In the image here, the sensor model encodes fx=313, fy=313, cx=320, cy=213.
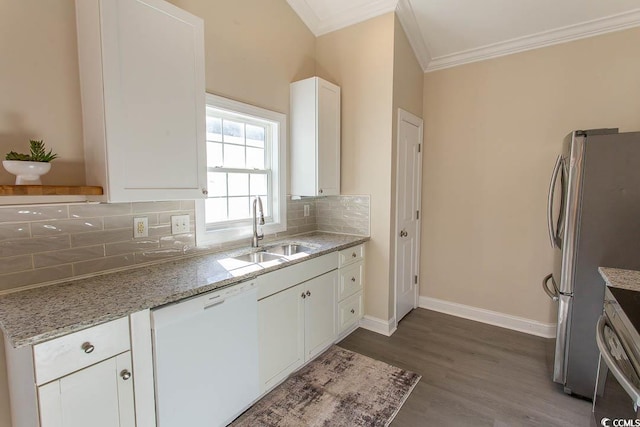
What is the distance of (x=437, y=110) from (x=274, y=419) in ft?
10.5

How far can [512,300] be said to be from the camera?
3.11 metres

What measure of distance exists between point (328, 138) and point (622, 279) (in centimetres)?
223

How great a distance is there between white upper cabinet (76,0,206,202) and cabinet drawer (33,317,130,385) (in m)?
0.60

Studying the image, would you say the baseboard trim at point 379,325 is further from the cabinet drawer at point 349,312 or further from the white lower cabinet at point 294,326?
the white lower cabinet at point 294,326

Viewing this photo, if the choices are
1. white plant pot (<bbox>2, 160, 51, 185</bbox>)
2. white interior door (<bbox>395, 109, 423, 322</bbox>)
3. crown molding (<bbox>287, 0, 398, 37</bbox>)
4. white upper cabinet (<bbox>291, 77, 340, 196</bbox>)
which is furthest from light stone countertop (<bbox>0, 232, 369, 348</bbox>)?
crown molding (<bbox>287, 0, 398, 37</bbox>)

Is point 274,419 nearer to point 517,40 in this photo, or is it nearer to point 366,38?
point 366,38

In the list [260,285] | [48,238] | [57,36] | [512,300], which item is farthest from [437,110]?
[48,238]

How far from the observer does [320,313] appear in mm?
2473

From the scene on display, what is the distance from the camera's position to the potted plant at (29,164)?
1299mm

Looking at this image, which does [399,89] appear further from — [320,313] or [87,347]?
[87,347]

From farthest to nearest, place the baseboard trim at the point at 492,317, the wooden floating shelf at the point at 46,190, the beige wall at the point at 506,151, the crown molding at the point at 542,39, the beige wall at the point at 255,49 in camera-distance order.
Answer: the baseboard trim at the point at 492,317 < the beige wall at the point at 506,151 < the crown molding at the point at 542,39 < the beige wall at the point at 255,49 < the wooden floating shelf at the point at 46,190

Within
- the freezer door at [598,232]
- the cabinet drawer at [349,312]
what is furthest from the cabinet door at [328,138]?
the freezer door at [598,232]

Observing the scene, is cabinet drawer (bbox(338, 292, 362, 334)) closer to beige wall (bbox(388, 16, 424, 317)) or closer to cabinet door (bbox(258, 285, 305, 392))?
beige wall (bbox(388, 16, 424, 317))

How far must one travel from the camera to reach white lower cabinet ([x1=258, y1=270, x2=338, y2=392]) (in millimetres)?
2012
